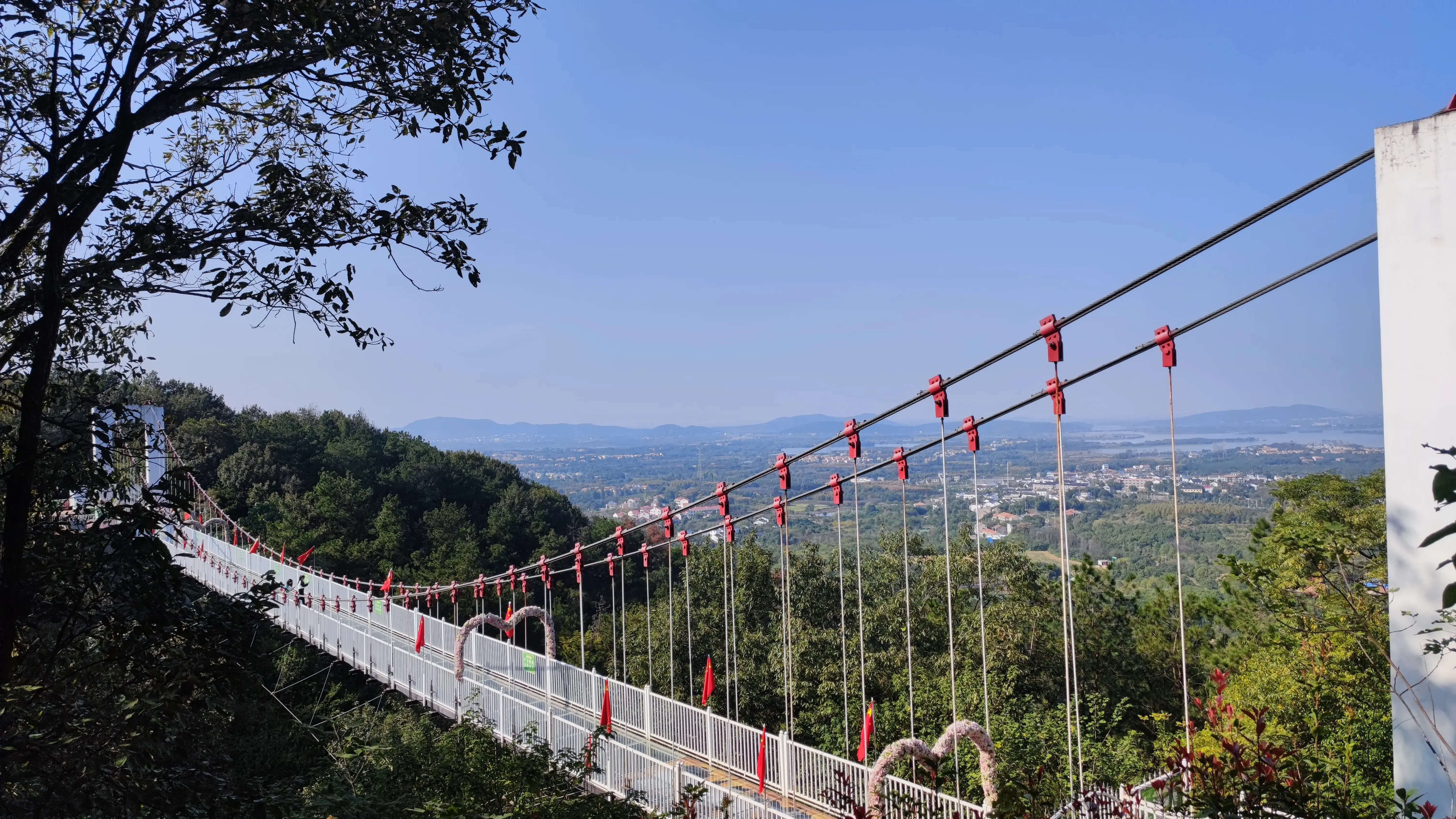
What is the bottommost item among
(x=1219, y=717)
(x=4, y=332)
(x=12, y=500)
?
(x=1219, y=717)

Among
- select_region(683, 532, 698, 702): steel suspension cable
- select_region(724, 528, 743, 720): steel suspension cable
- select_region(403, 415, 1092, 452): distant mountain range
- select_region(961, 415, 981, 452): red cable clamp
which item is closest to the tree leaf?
select_region(961, 415, 981, 452): red cable clamp

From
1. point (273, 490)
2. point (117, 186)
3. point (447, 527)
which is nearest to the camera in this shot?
point (117, 186)

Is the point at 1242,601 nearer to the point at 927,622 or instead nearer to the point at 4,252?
the point at 927,622

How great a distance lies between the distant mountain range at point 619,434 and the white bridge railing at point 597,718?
64.6 m

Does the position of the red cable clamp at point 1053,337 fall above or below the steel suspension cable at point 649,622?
above

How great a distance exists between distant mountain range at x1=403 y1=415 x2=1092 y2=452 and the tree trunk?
245ft

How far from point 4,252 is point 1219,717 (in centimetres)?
369

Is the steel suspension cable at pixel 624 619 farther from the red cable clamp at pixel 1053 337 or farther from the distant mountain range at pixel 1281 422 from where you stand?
the distant mountain range at pixel 1281 422

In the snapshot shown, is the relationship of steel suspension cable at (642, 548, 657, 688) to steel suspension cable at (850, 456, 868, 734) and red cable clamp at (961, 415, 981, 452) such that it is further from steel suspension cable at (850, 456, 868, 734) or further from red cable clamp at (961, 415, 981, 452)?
red cable clamp at (961, 415, 981, 452)

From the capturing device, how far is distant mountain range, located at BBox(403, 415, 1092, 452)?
98.0 m

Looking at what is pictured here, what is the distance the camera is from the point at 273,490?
1161 inches

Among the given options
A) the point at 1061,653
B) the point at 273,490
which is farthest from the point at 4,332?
the point at 273,490

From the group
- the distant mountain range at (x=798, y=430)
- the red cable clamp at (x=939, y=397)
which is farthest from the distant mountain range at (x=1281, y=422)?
the red cable clamp at (x=939, y=397)

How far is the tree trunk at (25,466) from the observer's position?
2.60 metres
